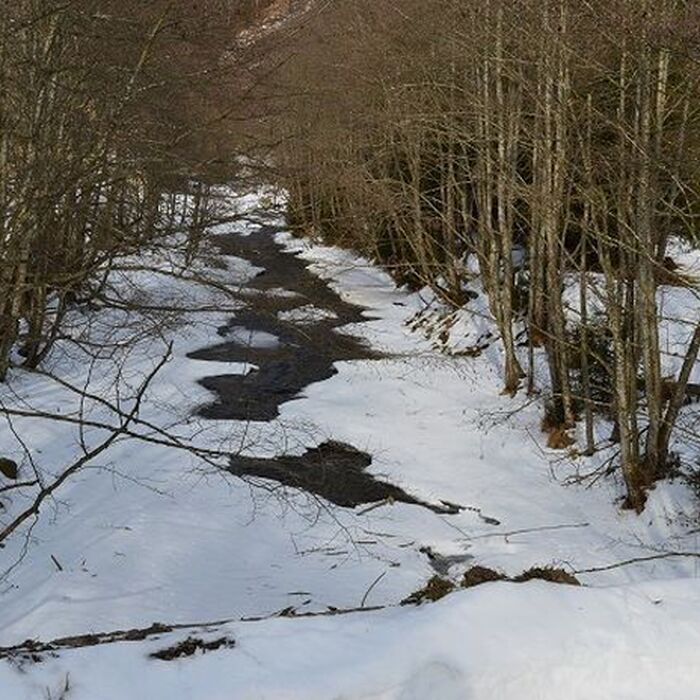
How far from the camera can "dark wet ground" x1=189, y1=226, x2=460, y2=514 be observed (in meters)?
4.70

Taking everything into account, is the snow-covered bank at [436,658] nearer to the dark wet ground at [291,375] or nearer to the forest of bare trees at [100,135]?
the dark wet ground at [291,375]

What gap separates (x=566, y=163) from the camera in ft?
29.9

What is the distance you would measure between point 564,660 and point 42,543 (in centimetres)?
574

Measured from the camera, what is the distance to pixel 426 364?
13773 mm

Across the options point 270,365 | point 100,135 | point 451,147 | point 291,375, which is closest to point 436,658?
point 100,135

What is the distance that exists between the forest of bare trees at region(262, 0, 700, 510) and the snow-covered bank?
2486mm

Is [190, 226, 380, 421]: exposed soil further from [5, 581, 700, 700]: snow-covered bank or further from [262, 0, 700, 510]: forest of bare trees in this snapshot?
[5, 581, 700, 700]: snow-covered bank

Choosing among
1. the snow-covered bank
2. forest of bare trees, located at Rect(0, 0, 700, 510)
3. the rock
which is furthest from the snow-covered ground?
forest of bare trees, located at Rect(0, 0, 700, 510)

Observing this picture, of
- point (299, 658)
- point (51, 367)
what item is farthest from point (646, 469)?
point (51, 367)

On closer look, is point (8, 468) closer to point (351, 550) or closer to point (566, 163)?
point (351, 550)

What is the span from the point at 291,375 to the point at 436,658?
1136cm

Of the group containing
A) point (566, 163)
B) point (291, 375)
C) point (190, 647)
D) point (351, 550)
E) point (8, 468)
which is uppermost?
A: point (566, 163)

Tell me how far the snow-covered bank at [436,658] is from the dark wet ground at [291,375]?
1400 mm

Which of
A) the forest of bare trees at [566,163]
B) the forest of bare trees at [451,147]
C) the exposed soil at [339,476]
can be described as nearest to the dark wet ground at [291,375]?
the exposed soil at [339,476]
